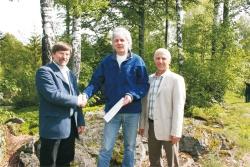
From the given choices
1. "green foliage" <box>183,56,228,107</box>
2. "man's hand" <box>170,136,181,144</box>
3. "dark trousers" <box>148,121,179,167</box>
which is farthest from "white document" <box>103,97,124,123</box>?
"green foliage" <box>183,56,228,107</box>

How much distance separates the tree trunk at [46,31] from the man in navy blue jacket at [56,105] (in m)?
4.91

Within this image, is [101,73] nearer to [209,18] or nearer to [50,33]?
[50,33]

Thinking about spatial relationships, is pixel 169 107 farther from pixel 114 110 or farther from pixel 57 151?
pixel 57 151

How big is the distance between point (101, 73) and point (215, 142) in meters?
4.71

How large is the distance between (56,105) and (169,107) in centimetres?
148

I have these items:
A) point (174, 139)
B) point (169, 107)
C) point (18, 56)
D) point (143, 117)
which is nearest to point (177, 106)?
point (169, 107)

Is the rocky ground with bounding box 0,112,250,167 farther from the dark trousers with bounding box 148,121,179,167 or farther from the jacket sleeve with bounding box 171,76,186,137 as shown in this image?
the jacket sleeve with bounding box 171,76,186,137

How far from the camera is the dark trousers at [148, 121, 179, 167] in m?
5.80

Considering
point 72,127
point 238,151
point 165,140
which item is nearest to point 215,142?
point 238,151

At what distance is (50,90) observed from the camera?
5254 millimetres

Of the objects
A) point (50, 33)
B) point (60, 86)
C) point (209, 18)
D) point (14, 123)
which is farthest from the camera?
point (209, 18)

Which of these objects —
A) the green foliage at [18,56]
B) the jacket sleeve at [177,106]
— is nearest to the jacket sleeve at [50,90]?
the jacket sleeve at [177,106]

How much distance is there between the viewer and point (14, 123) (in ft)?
46.4

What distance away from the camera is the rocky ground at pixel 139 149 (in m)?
7.96
